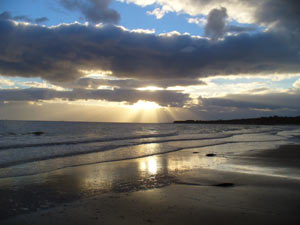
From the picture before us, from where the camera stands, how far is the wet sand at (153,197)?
21.2 ft

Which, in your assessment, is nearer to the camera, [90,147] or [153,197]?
[153,197]

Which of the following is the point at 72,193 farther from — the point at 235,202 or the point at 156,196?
the point at 235,202

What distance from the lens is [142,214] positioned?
6.72 meters

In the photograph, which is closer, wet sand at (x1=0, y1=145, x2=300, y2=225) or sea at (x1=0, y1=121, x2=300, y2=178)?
wet sand at (x1=0, y1=145, x2=300, y2=225)

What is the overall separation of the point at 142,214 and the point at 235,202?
3263mm

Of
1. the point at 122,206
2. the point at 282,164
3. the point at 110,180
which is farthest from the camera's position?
the point at 282,164

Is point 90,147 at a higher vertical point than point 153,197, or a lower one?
lower

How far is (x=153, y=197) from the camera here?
835 centimetres

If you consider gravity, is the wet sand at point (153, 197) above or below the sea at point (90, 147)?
above

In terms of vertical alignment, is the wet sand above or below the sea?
above

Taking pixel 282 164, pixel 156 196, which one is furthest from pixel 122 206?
pixel 282 164

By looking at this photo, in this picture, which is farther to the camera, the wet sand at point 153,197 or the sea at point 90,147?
the sea at point 90,147

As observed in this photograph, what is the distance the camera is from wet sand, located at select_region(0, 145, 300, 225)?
21.2 feet

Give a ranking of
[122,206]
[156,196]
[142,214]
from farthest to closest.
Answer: [156,196], [122,206], [142,214]
